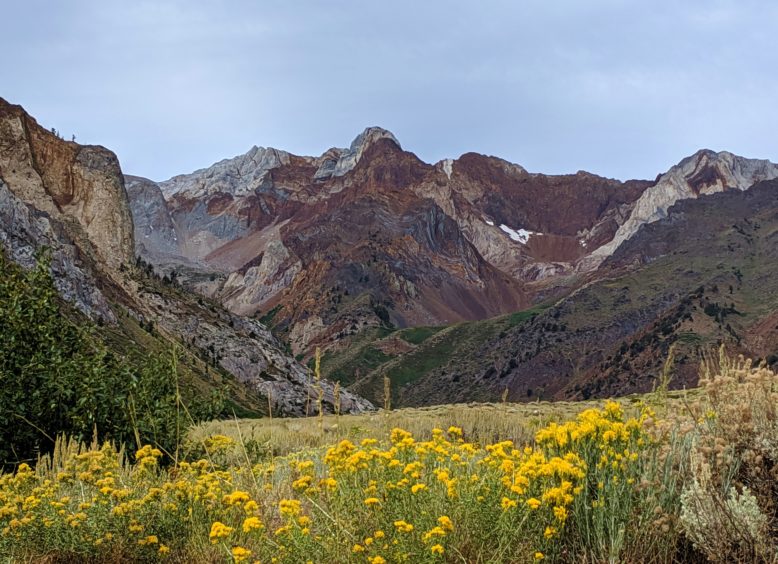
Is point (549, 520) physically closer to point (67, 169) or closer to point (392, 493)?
point (392, 493)

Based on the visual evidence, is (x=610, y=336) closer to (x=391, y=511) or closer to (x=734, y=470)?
(x=734, y=470)

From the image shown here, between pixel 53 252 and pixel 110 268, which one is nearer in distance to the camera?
pixel 53 252

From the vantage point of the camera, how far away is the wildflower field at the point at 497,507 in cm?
452

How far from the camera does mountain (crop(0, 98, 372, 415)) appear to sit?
69750mm

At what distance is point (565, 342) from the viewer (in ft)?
510

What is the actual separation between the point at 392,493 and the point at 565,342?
15702 cm

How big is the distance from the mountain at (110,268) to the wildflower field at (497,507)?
2485 inches

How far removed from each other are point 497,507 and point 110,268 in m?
87.9

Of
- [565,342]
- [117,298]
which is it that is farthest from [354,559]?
[565,342]

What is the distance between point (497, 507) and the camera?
4723 millimetres

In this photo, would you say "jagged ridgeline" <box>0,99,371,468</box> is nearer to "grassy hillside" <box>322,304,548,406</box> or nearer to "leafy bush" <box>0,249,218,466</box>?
"leafy bush" <box>0,249,218,466</box>

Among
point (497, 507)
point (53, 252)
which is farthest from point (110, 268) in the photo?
point (497, 507)

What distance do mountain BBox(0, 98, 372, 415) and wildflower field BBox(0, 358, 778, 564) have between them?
207 feet

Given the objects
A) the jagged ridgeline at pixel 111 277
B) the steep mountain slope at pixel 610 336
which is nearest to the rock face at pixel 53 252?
the jagged ridgeline at pixel 111 277
